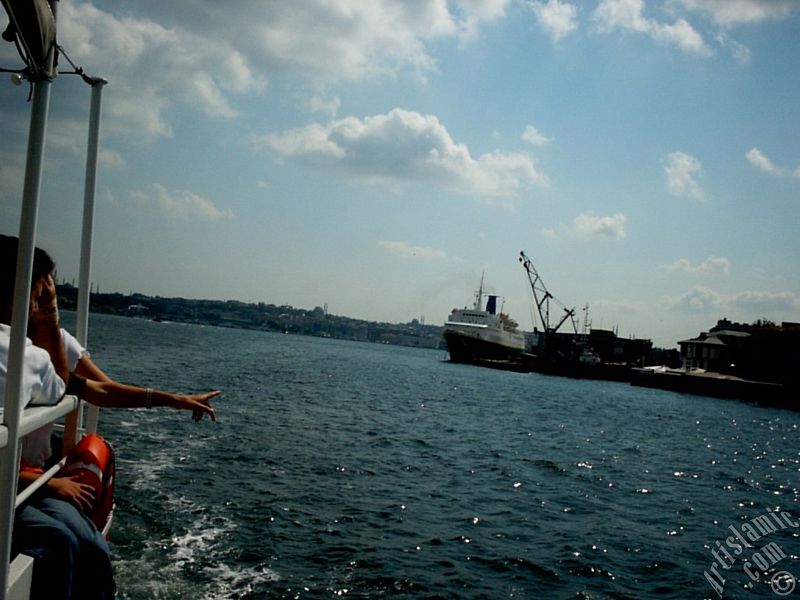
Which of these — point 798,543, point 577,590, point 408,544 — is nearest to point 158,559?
point 408,544

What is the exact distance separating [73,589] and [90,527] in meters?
0.29

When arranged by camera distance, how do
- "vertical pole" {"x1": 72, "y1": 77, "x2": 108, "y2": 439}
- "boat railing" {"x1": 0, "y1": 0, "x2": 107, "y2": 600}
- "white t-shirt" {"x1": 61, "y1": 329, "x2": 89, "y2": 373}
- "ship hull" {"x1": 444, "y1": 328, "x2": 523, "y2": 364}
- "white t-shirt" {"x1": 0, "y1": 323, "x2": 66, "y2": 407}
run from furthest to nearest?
1. "ship hull" {"x1": 444, "y1": 328, "x2": 523, "y2": 364}
2. "vertical pole" {"x1": 72, "y1": 77, "x2": 108, "y2": 439}
3. "white t-shirt" {"x1": 61, "y1": 329, "x2": 89, "y2": 373}
4. "white t-shirt" {"x1": 0, "y1": 323, "x2": 66, "y2": 407}
5. "boat railing" {"x1": 0, "y1": 0, "x2": 107, "y2": 600}

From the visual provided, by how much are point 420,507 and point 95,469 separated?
884 cm

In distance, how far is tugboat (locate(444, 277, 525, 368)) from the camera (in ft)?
321

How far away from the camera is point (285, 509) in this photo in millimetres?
10961

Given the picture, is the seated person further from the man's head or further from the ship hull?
the ship hull

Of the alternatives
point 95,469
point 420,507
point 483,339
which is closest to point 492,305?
point 483,339

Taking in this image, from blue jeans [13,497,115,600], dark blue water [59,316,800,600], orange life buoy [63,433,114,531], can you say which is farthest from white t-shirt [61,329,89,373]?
dark blue water [59,316,800,600]

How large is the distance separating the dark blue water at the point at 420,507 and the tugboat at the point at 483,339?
228 ft

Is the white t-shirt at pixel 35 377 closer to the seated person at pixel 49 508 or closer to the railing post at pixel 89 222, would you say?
the seated person at pixel 49 508

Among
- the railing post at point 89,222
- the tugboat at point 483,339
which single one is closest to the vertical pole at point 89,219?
the railing post at point 89,222

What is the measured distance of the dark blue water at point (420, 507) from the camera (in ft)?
27.8

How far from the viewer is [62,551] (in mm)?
2934

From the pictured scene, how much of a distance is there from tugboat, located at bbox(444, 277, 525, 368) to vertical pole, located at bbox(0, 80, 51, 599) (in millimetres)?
88552
